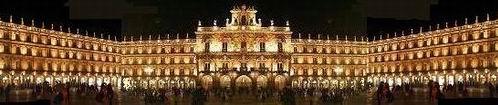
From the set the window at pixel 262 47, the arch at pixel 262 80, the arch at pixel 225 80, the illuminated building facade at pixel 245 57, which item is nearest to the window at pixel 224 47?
the illuminated building facade at pixel 245 57

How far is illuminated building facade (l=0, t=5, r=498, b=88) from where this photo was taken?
11762 centimetres

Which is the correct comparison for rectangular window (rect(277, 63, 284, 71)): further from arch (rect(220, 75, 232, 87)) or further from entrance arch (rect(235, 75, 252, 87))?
arch (rect(220, 75, 232, 87))

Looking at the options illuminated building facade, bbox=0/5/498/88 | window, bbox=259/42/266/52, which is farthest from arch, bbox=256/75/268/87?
window, bbox=259/42/266/52

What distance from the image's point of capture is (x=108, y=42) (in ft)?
503

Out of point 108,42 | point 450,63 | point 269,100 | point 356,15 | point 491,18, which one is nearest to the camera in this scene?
point 269,100

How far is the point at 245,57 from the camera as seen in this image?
142 metres

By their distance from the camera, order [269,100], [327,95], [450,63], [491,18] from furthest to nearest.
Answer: [450,63]
[491,18]
[269,100]
[327,95]

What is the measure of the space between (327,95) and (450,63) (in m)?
65.8

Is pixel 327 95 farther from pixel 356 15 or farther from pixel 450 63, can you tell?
pixel 356 15

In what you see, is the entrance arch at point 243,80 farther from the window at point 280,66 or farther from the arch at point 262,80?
the window at point 280,66

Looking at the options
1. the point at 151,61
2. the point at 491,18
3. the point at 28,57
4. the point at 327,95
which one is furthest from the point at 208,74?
the point at 327,95

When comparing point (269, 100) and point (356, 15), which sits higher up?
point (356, 15)

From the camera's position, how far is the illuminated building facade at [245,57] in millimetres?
117625

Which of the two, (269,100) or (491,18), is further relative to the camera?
(491,18)
